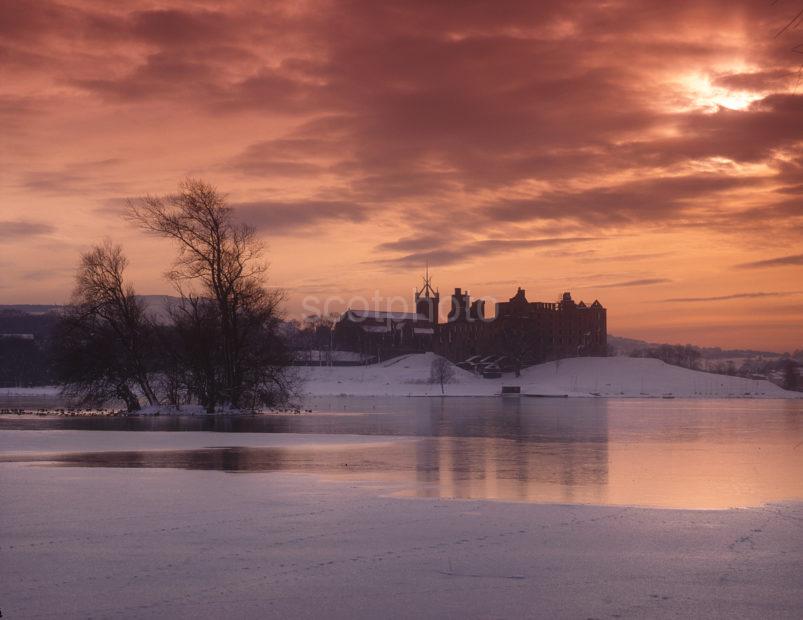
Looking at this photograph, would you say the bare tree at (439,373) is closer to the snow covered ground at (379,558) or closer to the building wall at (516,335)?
the building wall at (516,335)

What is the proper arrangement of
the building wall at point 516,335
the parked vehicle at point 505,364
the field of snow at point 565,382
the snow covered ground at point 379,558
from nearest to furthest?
1. the snow covered ground at point 379,558
2. the field of snow at point 565,382
3. the parked vehicle at point 505,364
4. the building wall at point 516,335

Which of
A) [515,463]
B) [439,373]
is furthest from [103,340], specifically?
[439,373]

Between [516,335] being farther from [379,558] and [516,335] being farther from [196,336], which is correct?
[379,558]

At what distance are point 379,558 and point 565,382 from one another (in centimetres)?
12644

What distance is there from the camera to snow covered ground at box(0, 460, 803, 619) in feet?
28.6

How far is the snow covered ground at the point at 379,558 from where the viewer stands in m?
8.72

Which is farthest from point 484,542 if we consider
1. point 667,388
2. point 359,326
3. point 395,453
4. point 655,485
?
point 359,326

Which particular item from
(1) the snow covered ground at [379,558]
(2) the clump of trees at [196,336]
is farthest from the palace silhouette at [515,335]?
(1) the snow covered ground at [379,558]

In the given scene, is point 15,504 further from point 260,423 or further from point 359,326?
point 359,326

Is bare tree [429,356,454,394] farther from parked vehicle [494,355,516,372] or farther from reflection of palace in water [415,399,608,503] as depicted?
reflection of palace in water [415,399,608,503]

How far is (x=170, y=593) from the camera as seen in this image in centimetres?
912

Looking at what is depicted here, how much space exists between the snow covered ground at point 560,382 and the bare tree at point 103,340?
196ft

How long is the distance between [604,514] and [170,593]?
25.1 feet

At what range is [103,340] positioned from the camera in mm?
57875
